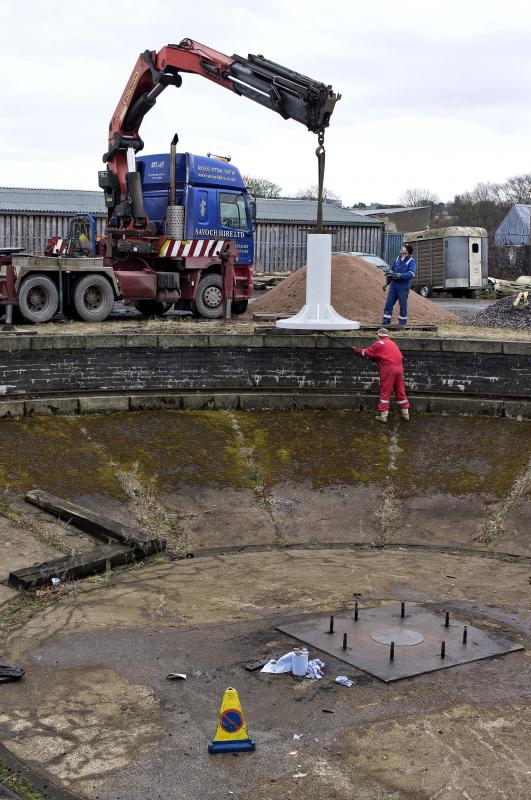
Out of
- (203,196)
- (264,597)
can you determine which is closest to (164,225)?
(203,196)

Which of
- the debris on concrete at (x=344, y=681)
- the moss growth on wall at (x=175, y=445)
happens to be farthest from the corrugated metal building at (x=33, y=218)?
the debris on concrete at (x=344, y=681)

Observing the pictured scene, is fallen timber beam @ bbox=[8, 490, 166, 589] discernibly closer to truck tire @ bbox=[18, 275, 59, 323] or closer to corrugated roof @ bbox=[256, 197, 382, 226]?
truck tire @ bbox=[18, 275, 59, 323]

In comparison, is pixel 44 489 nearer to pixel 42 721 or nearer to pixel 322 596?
pixel 322 596

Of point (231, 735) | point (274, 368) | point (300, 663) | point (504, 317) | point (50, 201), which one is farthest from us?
point (50, 201)

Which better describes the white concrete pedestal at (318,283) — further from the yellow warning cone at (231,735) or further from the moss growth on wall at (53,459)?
the yellow warning cone at (231,735)

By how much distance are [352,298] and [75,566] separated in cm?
1066

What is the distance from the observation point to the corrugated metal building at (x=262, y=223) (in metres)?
31.3

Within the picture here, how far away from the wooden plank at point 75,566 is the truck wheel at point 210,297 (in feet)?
28.6

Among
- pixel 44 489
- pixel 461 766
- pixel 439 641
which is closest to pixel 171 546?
pixel 44 489

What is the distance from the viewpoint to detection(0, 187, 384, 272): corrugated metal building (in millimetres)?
31312

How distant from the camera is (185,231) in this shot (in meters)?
17.6

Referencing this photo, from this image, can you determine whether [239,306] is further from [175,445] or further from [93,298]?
[175,445]

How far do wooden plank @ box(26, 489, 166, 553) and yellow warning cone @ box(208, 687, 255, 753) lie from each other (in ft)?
14.5

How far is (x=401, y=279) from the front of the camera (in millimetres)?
16094
